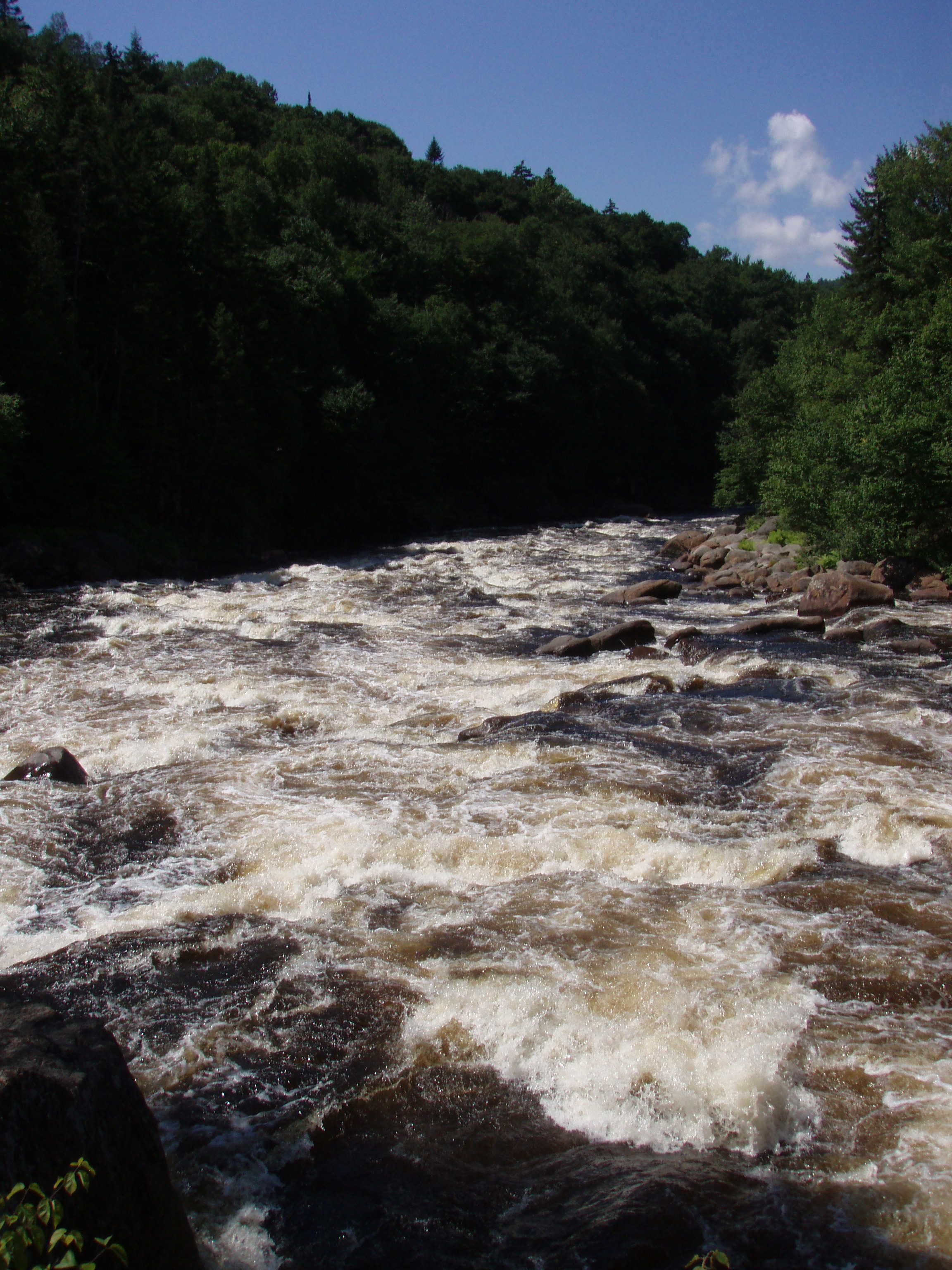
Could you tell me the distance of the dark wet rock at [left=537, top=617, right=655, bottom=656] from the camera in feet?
54.2

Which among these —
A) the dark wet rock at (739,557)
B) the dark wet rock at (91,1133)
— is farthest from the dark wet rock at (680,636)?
the dark wet rock at (91,1133)

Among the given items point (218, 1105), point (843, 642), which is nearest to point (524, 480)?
point (843, 642)

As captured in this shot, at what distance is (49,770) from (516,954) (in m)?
6.56

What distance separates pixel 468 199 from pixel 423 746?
259 ft

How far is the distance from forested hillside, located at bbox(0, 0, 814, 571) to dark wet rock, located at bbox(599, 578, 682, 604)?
47.9ft

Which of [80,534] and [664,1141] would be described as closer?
[664,1141]

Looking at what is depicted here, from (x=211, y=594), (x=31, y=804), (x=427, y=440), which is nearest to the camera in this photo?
(x=31, y=804)

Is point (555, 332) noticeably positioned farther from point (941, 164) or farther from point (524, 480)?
point (941, 164)

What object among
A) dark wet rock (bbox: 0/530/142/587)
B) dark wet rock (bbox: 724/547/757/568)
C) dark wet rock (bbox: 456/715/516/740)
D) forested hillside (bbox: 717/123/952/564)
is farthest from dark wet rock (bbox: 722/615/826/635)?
dark wet rock (bbox: 0/530/142/587)

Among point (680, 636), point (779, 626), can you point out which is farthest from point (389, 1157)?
point (779, 626)

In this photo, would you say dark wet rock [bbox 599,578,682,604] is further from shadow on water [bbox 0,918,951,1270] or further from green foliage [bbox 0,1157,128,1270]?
green foliage [bbox 0,1157,128,1270]

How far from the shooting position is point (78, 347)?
26.5 m

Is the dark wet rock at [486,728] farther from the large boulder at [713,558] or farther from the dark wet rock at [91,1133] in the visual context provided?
the large boulder at [713,558]

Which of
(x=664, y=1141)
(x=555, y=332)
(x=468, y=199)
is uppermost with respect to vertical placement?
(x=468, y=199)
